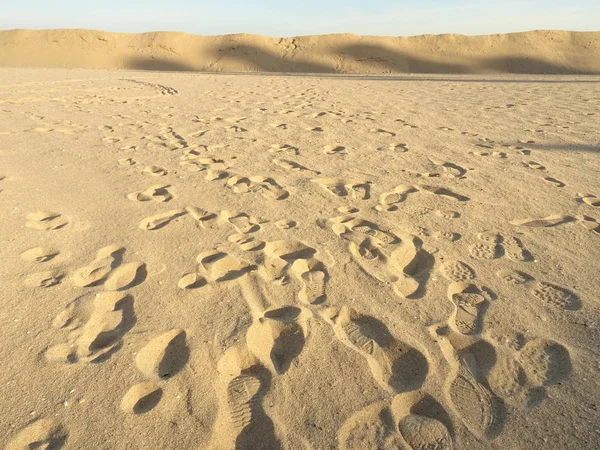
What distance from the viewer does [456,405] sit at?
1608mm

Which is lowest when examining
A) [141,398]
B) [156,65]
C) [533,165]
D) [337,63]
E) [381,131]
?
Answer: [156,65]

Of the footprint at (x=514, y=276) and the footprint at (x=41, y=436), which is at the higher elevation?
the footprint at (x=41, y=436)

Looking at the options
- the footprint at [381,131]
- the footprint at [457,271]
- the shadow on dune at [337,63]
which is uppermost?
the footprint at [457,271]

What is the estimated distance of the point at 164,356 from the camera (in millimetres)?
1867

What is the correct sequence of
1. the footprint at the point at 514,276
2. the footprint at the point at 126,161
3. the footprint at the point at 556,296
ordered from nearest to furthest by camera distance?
the footprint at the point at 556,296
the footprint at the point at 514,276
the footprint at the point at 126,161

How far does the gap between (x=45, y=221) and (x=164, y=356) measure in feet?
6.10

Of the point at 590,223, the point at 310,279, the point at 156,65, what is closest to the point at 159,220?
the point at 310,279

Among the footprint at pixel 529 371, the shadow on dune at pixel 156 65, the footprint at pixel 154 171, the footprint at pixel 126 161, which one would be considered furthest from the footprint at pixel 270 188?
the shadow on dune at pixel 156 65

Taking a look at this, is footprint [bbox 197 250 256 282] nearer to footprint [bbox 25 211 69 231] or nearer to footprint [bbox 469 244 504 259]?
footprint [bbox 25 211 69 231]

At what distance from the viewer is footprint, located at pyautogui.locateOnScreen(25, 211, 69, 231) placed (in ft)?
9.91

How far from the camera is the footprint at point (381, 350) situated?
68.3 inches

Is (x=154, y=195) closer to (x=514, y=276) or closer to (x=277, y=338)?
(x=277, y=338)

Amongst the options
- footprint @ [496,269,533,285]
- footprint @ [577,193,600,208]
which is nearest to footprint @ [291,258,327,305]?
footprint @ [496,269,533,285]

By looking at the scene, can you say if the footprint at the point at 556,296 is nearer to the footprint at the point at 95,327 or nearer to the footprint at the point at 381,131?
the footprint at the point at 95,327
